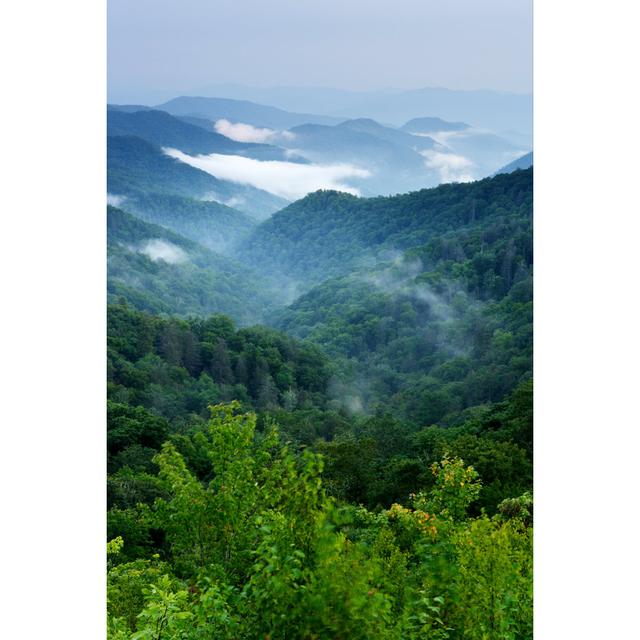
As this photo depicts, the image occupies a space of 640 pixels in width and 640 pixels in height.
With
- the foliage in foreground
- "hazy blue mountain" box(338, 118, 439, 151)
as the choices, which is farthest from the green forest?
"hazy blue mountain" box(338, 118, 439, 151)

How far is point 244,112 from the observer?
5.71 metres

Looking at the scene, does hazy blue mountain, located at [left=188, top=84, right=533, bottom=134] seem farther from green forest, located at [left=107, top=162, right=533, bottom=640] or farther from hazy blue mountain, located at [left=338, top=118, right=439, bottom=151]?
green forest, located at [left=107, top=162, right=533, bottom=640]

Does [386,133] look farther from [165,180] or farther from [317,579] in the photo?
[317,579]

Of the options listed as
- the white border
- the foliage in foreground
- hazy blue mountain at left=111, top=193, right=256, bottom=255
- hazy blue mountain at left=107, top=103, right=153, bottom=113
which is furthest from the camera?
hazy blue mountain at left=111, top=193, right=256, bottom=255

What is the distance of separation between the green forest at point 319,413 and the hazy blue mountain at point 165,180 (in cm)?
5

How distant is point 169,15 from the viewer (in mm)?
4914

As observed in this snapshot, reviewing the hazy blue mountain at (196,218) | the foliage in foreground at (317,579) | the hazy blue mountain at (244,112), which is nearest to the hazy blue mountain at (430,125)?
the hazy blue mountain at (244,112)

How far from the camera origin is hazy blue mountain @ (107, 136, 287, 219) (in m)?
6.86

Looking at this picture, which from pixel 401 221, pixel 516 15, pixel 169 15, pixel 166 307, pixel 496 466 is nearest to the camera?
pixel 516 15

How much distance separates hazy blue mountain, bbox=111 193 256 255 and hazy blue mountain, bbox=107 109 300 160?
63 centimetres
